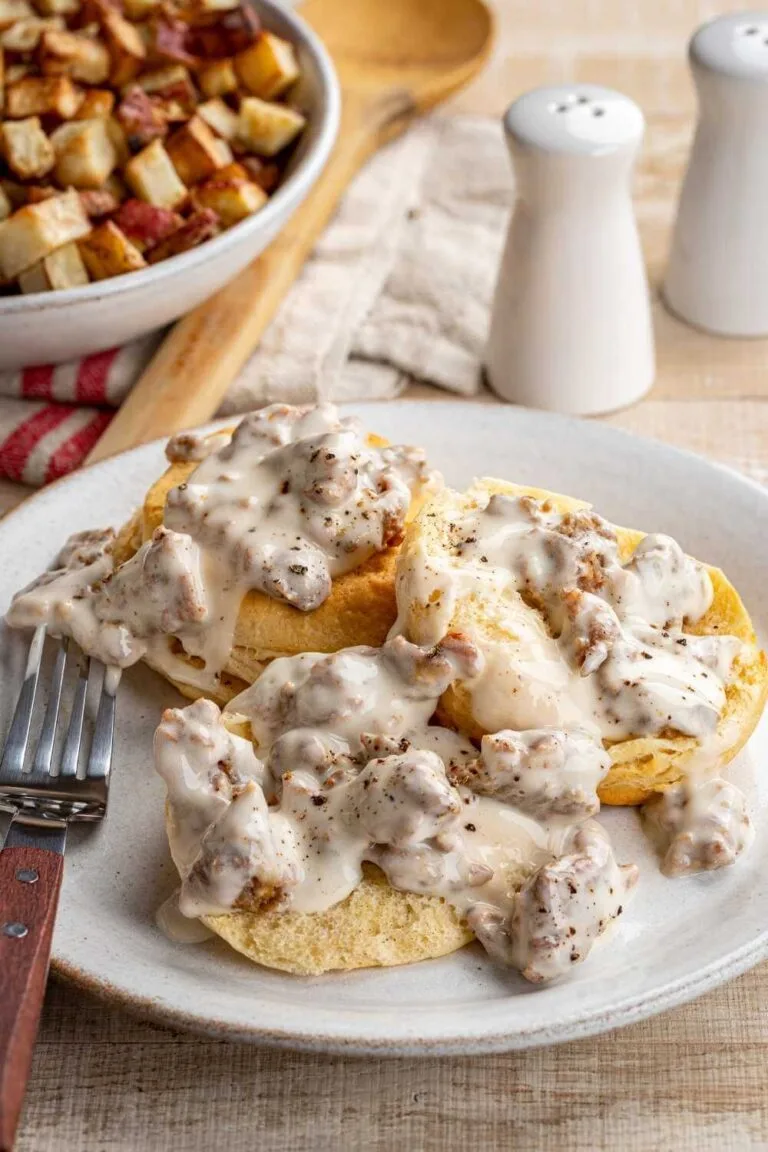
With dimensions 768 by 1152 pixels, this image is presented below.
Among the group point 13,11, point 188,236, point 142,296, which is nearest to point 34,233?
point 142,296

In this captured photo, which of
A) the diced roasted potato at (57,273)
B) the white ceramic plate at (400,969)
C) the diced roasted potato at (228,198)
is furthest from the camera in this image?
the diced roasted potato at (228,198)

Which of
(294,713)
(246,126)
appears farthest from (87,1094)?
(246,126)

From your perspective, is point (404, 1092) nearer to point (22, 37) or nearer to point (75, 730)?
point (75, 730)

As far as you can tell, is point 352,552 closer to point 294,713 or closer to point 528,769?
point 294,713

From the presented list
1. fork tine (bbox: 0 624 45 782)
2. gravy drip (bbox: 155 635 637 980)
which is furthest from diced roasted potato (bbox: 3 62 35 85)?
gravy drip (bbox: 155 635 637 980)

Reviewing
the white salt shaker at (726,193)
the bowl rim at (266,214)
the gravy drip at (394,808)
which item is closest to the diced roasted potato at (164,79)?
the bowl rim at (266,214)

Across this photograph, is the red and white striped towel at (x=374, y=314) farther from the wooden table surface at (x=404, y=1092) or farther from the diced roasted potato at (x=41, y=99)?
the wooden table surface at (x=404, y=1092)

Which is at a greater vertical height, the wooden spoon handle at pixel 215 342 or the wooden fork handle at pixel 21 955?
the wooden fork handle at pixel 21 955
